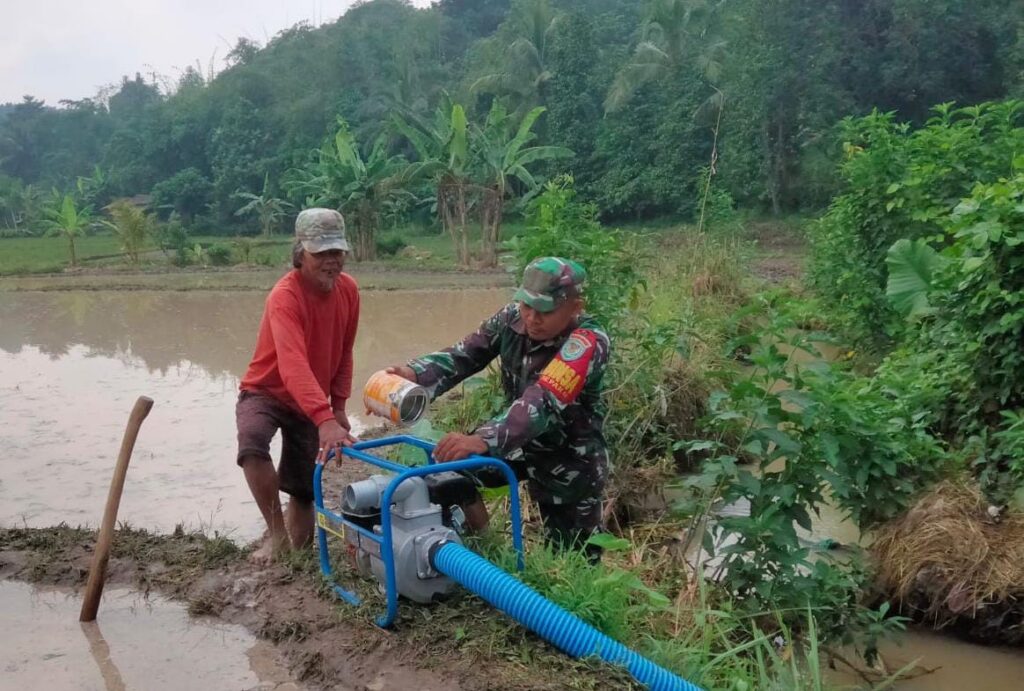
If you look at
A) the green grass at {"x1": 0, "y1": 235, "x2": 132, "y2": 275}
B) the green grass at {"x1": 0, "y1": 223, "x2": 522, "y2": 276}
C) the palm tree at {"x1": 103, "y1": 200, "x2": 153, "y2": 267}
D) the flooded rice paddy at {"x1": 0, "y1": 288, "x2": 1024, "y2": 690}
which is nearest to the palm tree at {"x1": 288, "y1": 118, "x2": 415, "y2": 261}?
the green grass at {"x1": 0, "y1": 223, "x2": 522, "y2": 276}

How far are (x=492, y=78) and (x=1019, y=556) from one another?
3263 cm

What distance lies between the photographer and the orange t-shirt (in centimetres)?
369

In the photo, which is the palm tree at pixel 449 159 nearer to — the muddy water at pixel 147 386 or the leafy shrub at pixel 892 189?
the muddy water at pixel 147 386

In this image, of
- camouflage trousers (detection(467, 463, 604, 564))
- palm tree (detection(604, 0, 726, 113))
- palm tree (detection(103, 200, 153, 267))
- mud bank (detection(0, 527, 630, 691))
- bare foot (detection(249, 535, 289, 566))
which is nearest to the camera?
mud bank (detection(0, 527, 630, 691))

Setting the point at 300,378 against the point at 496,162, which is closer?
the point at 300,378

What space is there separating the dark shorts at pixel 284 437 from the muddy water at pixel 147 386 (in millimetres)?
1009

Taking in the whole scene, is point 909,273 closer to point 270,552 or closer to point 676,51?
point 270,552

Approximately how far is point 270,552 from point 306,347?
97cm

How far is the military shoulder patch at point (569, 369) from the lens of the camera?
3.30 metres

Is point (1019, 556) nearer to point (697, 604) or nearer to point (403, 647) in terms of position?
point (697, 604)

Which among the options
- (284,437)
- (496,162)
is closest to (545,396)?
(284,437)

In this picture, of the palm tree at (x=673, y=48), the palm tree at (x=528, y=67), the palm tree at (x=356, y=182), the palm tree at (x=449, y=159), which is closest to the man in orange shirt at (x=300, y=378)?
the palm tree at (x=449, y=159)

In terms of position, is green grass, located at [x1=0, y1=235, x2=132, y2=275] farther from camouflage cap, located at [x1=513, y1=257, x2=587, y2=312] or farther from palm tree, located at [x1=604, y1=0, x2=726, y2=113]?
camouflage cap, located at [x1=513, y1=257, x2=587, y2=312]

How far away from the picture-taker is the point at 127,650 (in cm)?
359
